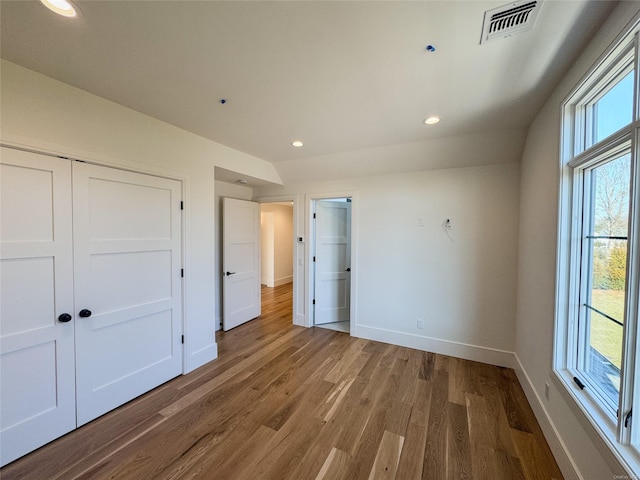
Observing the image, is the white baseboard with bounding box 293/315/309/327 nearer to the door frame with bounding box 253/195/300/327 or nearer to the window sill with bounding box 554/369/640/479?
the door frame with bounding box 253/195/300/327

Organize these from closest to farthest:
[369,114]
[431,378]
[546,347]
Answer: [546,347] < [369,114] < [431,378]

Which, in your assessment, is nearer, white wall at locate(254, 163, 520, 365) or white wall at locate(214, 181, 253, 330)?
Answer: white wall at locate(254, 163, 520, 365)

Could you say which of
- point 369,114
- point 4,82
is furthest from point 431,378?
point 4,82

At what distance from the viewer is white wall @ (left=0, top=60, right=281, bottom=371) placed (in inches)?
63.2

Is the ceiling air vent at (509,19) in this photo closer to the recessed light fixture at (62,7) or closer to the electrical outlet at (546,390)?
the recessed light fixture at (62,7)

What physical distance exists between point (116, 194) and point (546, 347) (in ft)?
12.3

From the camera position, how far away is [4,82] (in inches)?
59.8

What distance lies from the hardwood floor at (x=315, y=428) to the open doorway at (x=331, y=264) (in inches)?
48.2

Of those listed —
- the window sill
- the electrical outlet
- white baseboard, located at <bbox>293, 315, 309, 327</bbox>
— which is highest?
the window sill

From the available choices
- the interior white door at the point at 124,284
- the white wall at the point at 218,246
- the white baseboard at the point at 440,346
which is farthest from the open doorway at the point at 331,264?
the interior white door at the point at 124,284

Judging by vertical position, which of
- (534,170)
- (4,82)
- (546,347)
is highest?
(4,82)

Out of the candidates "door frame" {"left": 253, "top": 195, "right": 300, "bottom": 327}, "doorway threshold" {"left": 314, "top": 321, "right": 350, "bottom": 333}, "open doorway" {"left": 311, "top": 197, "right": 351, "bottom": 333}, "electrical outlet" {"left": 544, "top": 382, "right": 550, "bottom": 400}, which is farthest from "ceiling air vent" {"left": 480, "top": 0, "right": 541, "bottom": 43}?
"doorway threshold" {"left": 314, "top": 321, "right": 350, "bottom": 333}

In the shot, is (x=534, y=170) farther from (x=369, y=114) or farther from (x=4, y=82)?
(x=4, y=82)

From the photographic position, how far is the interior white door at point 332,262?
404 centimetres
